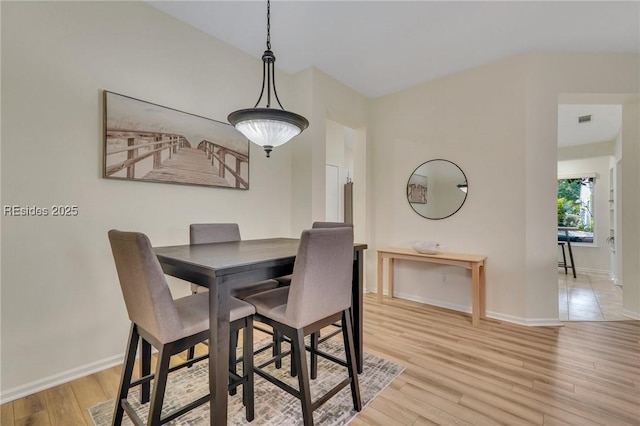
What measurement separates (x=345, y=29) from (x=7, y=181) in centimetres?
277

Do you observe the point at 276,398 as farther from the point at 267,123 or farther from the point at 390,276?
the point at 390,276

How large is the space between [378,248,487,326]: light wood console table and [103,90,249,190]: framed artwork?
1.95 meters

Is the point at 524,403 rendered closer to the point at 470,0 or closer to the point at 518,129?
the point at 518,129

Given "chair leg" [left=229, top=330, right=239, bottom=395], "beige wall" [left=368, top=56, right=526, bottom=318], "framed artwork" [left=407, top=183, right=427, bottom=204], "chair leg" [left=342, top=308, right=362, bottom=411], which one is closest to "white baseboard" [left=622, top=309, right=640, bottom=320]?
"beige wall" [left=368, top=56, right=526, bottom=318]

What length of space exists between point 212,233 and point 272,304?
1023 millimetres

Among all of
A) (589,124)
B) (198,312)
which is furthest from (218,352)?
(589,124)

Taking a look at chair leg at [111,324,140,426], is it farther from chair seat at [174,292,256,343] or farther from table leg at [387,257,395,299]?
table leg at [387,257,395,299]

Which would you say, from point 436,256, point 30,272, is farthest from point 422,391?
point 30,272

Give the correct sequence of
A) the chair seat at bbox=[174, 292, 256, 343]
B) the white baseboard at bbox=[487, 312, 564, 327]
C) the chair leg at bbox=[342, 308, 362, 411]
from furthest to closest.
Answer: the white baseboard at bbox=[487, 312, 564, 327]
the chair leg at bbox=[342, 308, 362, 411]
the chair seat at bbox=[174, 292, 256, 343]

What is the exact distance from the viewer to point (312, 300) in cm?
146

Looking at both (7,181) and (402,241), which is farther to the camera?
(402,241)

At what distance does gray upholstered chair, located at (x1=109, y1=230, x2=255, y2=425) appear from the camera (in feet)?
4.06

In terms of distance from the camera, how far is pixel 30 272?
181 cm

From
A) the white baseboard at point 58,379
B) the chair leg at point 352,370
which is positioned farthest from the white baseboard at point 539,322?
the white baseboard at point 58,379
